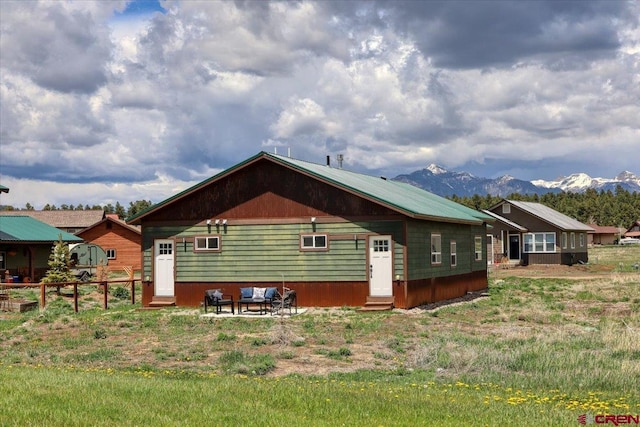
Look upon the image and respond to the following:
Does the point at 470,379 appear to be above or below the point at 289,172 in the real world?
below

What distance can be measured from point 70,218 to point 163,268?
7614 centimetres

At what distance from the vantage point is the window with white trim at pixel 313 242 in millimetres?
27641

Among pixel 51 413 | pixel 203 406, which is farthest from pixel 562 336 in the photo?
pixel 51 413

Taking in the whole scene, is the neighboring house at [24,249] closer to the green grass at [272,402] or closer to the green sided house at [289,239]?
the green sided house at [289,239]

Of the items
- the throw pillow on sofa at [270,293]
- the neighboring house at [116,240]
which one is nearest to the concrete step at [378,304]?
the throw pillow on sofa at [270,293]

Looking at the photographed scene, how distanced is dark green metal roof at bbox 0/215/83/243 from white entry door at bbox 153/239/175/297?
19.1 metres

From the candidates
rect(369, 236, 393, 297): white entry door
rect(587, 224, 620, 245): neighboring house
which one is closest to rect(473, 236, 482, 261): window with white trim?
rect(369, 236, 393, 297): white entry door

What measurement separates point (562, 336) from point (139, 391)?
37.2ft

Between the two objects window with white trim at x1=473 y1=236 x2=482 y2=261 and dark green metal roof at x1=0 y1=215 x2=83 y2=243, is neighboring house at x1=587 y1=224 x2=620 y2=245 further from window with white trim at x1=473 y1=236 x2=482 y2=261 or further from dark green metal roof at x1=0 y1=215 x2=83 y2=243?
dark green metal roof at x1=0 y1=215 x2=83 y2=243

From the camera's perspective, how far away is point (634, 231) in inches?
5792

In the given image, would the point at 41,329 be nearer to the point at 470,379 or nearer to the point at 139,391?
the point at 139,391

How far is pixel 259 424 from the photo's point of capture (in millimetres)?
9453

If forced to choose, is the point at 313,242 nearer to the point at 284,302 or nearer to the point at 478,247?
the point at 284,302

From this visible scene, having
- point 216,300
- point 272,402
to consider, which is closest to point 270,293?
point 216,300
